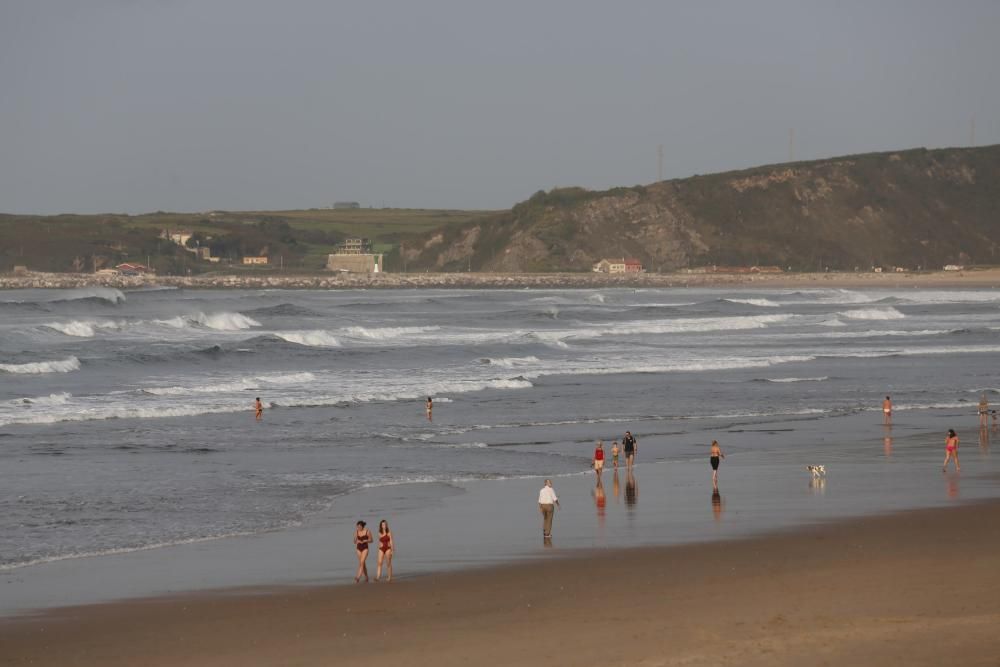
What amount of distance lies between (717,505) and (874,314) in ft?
210

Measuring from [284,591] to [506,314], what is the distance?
229ft

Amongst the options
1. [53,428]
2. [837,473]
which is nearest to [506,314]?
[53,428]

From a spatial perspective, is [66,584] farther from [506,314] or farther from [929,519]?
[506,314]

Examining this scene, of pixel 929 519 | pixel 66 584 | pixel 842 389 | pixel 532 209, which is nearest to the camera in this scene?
pixel 66 584

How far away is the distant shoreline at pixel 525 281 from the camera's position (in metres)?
148

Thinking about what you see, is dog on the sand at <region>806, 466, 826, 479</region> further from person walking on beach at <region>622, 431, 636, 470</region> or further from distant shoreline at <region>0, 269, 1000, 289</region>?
distant shoreline at <region>0, 269, 1000, 289</region>

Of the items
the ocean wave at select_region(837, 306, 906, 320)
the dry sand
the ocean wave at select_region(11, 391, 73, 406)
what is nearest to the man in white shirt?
the dry sand

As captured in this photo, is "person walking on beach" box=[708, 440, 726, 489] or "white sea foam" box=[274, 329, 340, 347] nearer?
"person walking on beach" box=[708, 440, 726, 489]

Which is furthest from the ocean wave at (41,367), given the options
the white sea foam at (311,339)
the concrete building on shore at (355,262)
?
the concrete building on shore at (355,262)

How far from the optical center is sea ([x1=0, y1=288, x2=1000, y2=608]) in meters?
19.7

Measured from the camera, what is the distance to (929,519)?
1717 cm

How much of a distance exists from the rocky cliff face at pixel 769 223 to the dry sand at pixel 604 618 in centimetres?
16116

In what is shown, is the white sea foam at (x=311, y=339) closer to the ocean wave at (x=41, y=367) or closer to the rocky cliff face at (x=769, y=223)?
the ocean wave at (x=41, y=367)

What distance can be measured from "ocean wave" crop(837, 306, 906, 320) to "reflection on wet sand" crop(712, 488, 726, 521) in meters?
59.7
